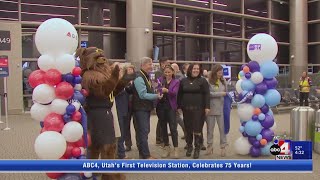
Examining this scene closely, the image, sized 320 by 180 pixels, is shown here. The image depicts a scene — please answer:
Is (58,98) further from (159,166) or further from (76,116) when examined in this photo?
(159,166)

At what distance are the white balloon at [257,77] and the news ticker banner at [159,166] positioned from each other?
4.73 metres

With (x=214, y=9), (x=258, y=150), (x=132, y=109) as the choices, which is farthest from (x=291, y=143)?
(x=214, y=9)

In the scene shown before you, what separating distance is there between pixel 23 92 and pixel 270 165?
13.9m

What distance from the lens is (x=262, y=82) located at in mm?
7762

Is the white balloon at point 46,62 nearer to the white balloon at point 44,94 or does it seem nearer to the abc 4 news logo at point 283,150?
the white balloon at point 44,94

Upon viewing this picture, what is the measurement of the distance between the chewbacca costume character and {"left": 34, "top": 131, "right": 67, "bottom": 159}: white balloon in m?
0.39

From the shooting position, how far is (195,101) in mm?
7262

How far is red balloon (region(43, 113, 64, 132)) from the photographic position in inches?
195

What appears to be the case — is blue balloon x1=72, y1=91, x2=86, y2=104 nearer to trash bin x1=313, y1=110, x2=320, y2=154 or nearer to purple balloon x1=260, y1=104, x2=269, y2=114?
purple balloon x1=260, y1=104, x2=269, y2=114

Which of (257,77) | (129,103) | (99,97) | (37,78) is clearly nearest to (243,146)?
(257,77)

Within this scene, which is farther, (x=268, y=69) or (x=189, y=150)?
(x=268, y=69)

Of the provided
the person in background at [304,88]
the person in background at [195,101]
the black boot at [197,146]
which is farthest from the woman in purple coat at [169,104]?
the person in background at [304,88]

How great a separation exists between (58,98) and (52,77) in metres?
0.27

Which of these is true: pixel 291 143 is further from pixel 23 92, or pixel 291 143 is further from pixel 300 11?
pixel 300 11
